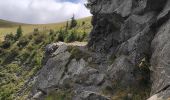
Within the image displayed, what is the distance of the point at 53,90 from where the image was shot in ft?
168

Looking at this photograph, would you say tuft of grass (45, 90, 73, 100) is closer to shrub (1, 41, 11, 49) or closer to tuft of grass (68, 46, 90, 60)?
tuft of grass (68, 46, 90, 60)

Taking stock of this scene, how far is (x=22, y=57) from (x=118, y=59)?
267 feet

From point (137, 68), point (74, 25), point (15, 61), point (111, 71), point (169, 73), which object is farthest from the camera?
point (74, 25)

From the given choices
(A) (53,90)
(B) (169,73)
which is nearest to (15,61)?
(A) (53,90)

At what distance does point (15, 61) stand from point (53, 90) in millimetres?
74565

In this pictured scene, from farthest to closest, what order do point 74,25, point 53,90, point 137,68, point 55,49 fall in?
1. point 74,25
2. point 55,49
3. point 53,90
4. point 137,68

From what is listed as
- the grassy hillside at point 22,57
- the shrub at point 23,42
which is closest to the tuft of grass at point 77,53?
the grassy hillside at point 22,57

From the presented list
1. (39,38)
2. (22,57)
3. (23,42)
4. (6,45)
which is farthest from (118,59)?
(6,45)

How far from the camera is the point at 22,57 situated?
409 ft

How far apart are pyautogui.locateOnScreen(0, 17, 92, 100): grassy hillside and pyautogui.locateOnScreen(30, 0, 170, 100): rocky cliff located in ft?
85.8

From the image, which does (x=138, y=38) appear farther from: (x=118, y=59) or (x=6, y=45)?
(x=6, y=45)

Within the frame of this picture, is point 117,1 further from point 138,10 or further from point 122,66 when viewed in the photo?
point 122,66

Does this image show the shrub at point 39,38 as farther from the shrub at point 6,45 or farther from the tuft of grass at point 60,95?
the tuft of grass at point 60,95

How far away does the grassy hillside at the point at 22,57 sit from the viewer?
303ft
